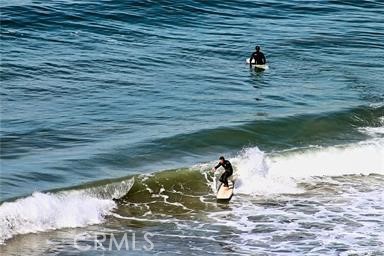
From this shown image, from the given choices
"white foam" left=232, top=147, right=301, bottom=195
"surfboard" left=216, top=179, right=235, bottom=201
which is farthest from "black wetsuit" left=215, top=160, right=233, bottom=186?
"white foam" left=232, top=147, right=301, bottom=195

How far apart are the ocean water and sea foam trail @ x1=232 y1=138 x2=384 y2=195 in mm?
57

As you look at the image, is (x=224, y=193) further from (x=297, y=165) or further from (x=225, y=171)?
(x=297, y=165)

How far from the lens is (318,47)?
1628 inches

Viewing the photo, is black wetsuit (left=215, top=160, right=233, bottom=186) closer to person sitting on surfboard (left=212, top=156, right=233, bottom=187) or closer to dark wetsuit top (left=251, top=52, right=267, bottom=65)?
person sitting on surfboard (left=212, top=156, right=233, bottom=187)

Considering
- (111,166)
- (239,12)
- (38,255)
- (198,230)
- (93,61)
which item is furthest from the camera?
(239,12)

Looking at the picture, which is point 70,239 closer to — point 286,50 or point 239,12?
point 286,50

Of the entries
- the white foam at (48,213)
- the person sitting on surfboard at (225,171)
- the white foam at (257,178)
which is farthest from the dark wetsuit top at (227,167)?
the white foam at (48,213)

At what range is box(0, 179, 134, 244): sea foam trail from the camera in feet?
67.1

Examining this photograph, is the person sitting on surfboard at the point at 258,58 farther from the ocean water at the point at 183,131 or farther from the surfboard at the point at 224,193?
the surfboard at the point at 224,193

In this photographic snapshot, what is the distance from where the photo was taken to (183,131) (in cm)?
2778

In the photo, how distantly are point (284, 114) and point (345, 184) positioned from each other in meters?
5.95

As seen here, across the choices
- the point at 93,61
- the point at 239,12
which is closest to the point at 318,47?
the point at 239,12

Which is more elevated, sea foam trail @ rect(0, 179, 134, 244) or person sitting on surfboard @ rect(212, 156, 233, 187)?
person sitting on surfboard @ rect(212, 156, 233, 187)

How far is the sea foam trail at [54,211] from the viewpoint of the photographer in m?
20.5
